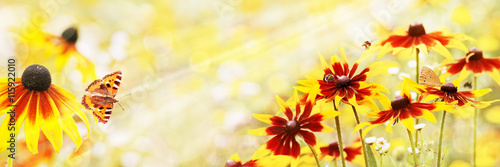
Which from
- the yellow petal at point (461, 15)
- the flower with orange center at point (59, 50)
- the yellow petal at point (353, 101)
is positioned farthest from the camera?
the yellow petal at point (461, 15)

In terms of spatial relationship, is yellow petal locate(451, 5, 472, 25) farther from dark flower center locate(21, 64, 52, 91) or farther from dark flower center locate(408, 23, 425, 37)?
dark flower center locate(21, 64, 52, 91)

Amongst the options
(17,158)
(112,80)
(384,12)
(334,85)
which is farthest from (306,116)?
(384,12)

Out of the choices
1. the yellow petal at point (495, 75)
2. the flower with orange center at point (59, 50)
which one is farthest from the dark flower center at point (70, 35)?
the yellow petal at point (495, 75)

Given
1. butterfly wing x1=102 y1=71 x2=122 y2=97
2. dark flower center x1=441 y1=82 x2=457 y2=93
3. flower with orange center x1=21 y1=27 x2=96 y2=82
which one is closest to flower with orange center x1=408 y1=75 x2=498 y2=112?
dark flower center x1=441 y1=82 x2=457 y2=93

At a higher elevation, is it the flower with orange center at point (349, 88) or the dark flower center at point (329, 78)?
the dark flower center at point (329, 78)

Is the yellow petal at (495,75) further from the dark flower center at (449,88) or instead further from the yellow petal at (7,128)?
the yellow petal at (7,128)

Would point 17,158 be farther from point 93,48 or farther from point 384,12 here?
point 384,12

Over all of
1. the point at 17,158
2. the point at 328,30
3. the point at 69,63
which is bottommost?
the point at 17,158
